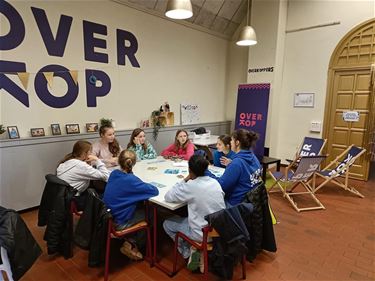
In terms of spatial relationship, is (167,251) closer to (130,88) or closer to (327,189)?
(130,88)

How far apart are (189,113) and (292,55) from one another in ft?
7.92

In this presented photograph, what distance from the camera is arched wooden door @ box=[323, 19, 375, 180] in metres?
4.55

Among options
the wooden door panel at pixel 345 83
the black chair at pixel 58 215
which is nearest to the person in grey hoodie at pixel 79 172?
the black chair at pixel 58 215

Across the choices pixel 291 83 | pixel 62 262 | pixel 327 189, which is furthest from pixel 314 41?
pixel 62 262

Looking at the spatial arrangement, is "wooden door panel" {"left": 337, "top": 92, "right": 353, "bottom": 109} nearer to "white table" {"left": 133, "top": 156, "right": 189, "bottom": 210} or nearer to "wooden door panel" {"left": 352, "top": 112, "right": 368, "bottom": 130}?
"wooden door panel" {"left": 352, "top": 112, "right": 368, "bottom": 130}

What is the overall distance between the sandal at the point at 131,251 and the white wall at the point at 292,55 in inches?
156

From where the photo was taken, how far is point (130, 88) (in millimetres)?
4273

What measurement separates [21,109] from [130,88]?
164cm

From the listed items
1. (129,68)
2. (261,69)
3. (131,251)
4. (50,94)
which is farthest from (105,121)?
(261,69)

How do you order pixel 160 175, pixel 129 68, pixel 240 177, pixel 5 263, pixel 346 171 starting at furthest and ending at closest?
1. pixel 129 68
2. pixel 346 171
3. pixel 160 175
4. pixel 240 177
5. pixel 5 263

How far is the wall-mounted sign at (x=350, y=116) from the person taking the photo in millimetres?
→ 4758

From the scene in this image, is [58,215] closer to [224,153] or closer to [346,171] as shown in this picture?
[224,153]

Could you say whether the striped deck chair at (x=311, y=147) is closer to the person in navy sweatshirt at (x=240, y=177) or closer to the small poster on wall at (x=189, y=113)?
the small poster on wall at (x=189, y=113)

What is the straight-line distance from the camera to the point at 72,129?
3564 mm
